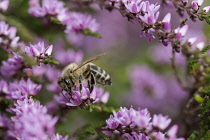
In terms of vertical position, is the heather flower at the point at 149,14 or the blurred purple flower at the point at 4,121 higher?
the heather flower at the point at 149,14

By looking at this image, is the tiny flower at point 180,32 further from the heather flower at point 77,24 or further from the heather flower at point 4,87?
the heather flower at point 4,87

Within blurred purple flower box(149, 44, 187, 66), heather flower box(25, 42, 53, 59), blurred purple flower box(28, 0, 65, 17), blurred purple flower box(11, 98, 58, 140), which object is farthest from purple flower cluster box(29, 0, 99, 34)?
blurred purple flower box(149, 44, 187, 66)

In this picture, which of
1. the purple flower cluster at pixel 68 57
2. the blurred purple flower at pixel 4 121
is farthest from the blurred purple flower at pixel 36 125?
the purple flower cluster at pixel 68 57

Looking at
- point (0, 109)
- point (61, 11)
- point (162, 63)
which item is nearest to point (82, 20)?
point (61, 11)

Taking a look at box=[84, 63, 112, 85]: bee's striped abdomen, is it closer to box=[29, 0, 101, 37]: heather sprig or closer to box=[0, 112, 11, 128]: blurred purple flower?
box=[29, 0, 101, 37]: heather sprig

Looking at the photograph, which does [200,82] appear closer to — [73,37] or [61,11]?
[61,11]

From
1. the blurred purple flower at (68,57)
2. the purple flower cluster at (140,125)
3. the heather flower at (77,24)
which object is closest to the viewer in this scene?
the purple flower cluster at (140,125)
